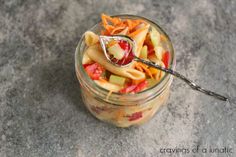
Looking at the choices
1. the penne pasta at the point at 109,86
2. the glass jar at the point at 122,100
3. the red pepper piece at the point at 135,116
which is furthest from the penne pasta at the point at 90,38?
the red pepper piece at the point at 135,116

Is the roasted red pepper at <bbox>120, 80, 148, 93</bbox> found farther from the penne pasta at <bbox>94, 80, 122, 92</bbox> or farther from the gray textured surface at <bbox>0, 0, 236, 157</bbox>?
→ the gray textured surface at <bbox>0, 0, 236, 157</bbox>

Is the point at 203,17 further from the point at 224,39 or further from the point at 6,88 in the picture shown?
the point at 6,88

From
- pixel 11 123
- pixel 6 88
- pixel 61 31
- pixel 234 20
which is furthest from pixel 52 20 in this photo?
pixel 234 20

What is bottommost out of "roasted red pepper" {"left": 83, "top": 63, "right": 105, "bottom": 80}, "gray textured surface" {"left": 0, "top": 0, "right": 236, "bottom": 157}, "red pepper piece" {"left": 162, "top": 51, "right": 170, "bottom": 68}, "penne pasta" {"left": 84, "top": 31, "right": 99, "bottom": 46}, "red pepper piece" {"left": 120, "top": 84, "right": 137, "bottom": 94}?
"gray textured surface" {"left": 0, "top": 0, "right": 236, "bottom": 157}

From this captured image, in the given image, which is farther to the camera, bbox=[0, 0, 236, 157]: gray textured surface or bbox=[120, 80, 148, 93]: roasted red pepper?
bbox=[0, 0, 236, 157]: gray textured surface

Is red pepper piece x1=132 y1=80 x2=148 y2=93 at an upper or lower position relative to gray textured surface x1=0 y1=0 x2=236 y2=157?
upper

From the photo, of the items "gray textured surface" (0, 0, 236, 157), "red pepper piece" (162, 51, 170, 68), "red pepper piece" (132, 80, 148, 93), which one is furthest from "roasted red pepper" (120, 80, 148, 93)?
"gray textured surface" (0, 0, 236, 157)
